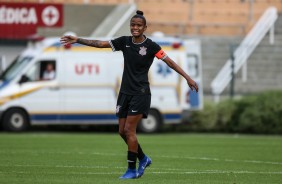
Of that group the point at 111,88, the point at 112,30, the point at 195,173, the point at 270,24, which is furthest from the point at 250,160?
the point at 270,24

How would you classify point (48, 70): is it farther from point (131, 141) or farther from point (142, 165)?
point (131, 141)

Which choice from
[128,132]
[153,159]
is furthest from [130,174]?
[153,159]

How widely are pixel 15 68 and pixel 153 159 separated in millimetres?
11164

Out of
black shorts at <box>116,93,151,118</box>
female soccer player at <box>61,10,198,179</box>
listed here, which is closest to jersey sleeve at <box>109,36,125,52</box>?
female soccer player at <box>61,10,198,179</box>

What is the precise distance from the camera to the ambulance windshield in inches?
1056

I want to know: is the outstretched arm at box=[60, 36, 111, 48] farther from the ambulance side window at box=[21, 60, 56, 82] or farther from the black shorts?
the ambulance side window at box=[21, 60, 56, 82]

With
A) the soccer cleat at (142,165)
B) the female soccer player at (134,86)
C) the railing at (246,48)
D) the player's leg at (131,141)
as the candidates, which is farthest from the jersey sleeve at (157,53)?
the railing at (246,48)

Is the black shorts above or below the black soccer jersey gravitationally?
below

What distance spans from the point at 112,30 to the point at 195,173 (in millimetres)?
17570

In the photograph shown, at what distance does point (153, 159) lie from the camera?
1675 cm

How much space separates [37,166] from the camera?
1456 cm

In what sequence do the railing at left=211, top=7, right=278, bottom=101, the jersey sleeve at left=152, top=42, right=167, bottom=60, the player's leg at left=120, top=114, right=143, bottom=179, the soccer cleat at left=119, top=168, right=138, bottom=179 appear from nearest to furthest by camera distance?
the soccer cleat at left=119, top=168, right=138, bottom=179 < the player's leg at left=120, top=114, right=143, bottom=179 < the jersey sleeve at left=152, top=42, right=167, bottom=60 < the railing at left=211, top=7, right=278, bottom=101

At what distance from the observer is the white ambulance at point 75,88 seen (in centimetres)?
2680

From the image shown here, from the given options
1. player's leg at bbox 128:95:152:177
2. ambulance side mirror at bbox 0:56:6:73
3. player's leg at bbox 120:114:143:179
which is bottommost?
player's leg at bbox 120:114:143:179
